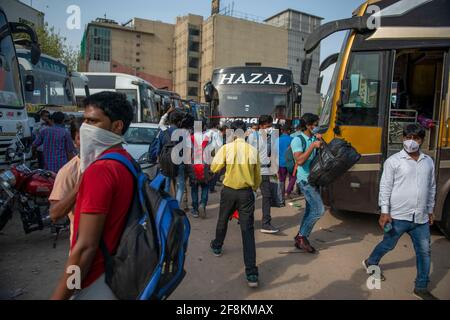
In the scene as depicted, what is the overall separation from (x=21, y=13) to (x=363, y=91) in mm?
11820

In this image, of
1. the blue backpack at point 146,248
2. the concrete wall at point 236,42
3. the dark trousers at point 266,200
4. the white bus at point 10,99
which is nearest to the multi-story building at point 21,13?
the white bus at point 10,99

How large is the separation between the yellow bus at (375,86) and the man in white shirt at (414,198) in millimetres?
1710

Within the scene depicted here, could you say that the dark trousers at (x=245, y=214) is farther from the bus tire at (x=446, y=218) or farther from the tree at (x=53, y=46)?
the tree at (x=53, y=46)

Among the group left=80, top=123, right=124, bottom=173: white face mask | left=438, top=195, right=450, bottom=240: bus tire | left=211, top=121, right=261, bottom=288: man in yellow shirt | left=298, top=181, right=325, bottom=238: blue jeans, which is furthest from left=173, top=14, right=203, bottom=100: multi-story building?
left=80, top=123, right=124, bottom=173: white face mask

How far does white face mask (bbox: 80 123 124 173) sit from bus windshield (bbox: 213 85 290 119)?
30.4 ft

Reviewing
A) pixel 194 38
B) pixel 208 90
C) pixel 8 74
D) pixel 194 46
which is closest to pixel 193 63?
pixel 194 46

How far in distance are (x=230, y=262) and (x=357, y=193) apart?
242 centimetres

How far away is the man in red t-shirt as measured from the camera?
158 cm

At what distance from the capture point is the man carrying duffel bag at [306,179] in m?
4.66

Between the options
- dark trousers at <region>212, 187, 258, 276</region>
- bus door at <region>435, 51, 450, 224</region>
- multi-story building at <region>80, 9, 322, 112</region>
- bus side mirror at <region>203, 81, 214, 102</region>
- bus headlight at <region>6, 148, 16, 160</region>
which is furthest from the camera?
multi-story building at <region>80, 9, 322, 112</region>

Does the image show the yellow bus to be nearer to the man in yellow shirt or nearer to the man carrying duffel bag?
the man carrying duffel bag

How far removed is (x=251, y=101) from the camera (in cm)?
1108
